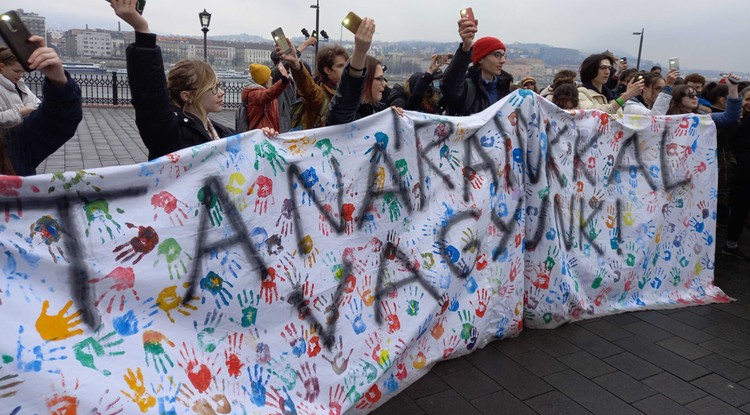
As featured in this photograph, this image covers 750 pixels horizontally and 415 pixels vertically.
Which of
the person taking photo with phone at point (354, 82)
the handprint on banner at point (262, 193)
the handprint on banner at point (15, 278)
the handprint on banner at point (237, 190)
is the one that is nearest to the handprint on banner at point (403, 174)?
the person taking photo with phone at point (354, 82)

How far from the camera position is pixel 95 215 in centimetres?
226

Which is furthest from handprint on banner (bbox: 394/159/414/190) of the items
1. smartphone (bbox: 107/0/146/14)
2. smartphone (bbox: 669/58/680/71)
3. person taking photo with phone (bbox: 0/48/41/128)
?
smartphone (bbox: 669/58/680/71)

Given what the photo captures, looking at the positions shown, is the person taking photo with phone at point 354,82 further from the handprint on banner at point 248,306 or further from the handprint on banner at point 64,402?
the handprint on banner at point 64,402

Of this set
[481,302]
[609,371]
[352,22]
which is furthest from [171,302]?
[609,371]

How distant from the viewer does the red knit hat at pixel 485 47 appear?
4602 mm

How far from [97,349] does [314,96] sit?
6.57ft

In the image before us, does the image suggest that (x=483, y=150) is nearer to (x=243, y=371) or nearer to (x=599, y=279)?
(x=599, y=279)

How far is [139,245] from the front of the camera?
235 cm

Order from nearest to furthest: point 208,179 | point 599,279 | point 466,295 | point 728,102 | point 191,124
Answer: point 208,179, point 191,124, point 466,295, point 599,279, point 728,102

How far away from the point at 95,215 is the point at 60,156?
324 inches

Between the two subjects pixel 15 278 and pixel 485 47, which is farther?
pixel 485 47

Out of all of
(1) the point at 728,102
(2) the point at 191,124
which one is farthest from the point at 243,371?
(1) the point at 728,102

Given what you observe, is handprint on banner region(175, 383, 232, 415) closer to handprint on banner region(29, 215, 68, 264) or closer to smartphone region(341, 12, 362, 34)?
handprint on banner region(29, 215, 68, 264)

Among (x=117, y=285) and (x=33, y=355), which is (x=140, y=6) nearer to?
(x=117, y=285)
